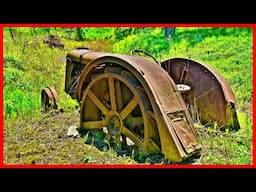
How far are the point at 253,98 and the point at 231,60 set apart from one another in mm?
841

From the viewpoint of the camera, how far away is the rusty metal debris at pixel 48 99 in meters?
5.53

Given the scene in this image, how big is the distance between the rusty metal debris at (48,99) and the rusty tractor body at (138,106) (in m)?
0.72

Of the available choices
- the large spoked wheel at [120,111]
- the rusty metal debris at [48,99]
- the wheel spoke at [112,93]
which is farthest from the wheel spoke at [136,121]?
the rusty metal debris at [48,99]

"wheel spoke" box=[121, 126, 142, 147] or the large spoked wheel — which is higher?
the large spoked wheel

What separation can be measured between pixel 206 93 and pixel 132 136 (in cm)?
128

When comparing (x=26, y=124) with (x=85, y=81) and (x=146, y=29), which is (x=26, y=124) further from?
(x=146, y=29)

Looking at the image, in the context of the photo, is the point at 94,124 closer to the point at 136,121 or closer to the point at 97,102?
the point at 97,102

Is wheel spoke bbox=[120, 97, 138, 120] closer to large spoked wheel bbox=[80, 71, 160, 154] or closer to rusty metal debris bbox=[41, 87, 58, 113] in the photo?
large spoked wheel bbox=[80, 71, 160, 154]

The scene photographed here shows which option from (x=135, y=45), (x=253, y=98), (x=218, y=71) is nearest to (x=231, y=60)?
(x=218, y=71)

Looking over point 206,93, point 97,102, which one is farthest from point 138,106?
point 206,93

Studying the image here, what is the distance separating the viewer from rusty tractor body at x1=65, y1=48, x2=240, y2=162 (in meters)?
3.73

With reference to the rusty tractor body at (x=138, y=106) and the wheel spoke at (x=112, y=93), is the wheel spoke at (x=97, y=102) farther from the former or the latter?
the wheel spoke at (x=112, y=93)

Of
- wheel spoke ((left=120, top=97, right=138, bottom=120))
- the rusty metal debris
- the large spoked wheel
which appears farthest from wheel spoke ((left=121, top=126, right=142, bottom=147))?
the rusty metal debris

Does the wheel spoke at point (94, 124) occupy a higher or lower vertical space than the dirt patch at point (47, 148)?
higher
